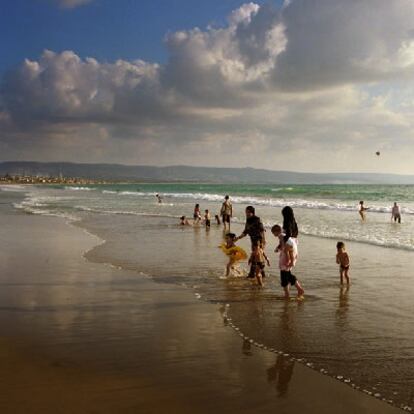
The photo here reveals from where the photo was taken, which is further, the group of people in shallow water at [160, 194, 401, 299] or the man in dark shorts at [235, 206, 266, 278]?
the man in dark shorts at [235, 206, 266, 278]

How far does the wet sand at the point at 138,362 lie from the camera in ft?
16.3

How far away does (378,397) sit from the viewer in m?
5.18

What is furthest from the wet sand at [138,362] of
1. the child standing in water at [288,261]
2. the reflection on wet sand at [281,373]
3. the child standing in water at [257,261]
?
the child standing in water at [257,261]

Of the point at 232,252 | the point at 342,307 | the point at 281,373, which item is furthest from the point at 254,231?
the point at 281,373

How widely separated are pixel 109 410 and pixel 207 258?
1038 cm

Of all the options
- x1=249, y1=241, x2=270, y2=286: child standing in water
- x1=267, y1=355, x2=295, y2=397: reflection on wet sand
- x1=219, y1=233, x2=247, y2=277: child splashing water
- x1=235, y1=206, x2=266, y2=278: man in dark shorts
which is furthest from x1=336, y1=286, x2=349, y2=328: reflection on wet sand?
x1=219, y1=233, x2=247, y2=277: child splashing water

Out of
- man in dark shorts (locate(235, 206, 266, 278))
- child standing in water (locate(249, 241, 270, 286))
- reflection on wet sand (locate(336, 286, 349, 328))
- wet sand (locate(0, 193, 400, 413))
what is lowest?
wet sand (locate(0, 193, 400, 413))

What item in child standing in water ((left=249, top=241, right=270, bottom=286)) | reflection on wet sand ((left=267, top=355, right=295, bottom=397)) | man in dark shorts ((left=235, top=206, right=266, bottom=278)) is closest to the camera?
reflection on wet sand ((left=267, top=355, right=295, bottom=397))

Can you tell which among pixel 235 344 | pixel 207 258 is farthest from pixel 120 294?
A: pixel 207 258

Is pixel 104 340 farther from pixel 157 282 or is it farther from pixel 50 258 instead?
pixel 50 258

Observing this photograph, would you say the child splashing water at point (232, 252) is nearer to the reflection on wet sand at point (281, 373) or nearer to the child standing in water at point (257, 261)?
the child standing in water at point (257, 261)

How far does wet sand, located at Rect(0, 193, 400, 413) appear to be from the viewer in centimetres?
496

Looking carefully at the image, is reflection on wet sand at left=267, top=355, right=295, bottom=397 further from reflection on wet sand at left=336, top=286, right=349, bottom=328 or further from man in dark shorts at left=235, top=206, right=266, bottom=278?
man in dark shorts at left=235, top=206, right=266, bottom=278

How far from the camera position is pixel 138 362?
237 inches
